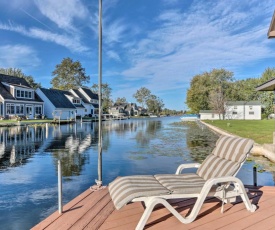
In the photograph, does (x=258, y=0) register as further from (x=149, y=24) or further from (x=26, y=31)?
(x=26, y=31)

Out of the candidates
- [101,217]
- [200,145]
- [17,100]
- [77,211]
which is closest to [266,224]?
[101,217]

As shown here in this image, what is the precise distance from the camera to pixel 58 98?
43.0m

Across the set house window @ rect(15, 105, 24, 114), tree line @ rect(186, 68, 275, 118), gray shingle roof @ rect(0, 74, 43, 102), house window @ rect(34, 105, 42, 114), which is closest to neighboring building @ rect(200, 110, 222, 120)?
tree line @ rect(186, 68, 275, 118)

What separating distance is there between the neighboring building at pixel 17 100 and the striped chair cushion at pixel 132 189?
32269 millimetres

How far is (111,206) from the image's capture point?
11.1ft

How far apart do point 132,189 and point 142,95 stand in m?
92.3

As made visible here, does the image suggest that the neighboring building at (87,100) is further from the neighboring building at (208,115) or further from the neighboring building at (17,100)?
the neighboring building at (208,115)

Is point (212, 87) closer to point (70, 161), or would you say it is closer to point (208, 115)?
point (208, 115)

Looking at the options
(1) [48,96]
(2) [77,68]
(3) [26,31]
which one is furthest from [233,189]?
(2) [77,68]

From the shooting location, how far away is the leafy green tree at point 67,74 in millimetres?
61031

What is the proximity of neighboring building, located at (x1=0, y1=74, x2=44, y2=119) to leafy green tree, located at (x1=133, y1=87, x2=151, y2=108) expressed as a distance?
189ft

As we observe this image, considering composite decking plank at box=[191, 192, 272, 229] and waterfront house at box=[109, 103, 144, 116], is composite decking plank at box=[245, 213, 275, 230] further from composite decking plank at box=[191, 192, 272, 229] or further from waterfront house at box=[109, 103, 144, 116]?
waterfront house at box=[109, 103, 144, 116]

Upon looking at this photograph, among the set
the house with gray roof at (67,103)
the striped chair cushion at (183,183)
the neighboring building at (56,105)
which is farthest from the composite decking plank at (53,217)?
the neighboring building at (56,105)

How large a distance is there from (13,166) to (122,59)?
33.0 m
